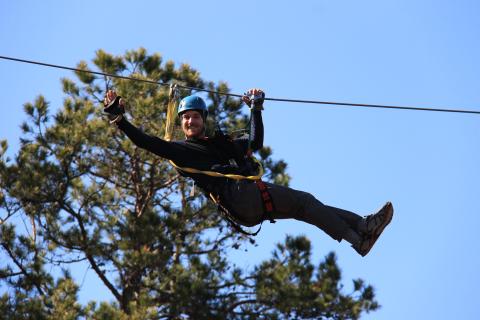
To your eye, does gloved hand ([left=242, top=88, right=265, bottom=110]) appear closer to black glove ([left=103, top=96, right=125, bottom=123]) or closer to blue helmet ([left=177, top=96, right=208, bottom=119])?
blue helmet ([left=177, top=96, right=208, bottom=119])

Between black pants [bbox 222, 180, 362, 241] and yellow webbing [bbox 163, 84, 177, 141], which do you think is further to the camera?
yellow webbing [bbox 163, 84, 177, 141]

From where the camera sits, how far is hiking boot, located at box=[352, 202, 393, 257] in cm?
839

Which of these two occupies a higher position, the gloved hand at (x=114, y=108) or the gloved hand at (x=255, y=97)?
the gloved hand at (x=255, y=97)

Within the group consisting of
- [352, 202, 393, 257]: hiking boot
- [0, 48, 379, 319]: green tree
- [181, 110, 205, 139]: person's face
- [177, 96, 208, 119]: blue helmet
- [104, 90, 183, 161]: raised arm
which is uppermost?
[0, 48, 379, 319]: green tree

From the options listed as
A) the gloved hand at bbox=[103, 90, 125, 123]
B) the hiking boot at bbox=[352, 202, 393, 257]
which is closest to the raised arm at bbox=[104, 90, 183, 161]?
the gloved hand at bbox=[103, 90, 125, 123]

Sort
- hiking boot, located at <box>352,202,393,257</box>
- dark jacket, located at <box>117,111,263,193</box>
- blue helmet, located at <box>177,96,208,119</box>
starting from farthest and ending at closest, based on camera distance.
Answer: blue helmet, located at <box>177,96,208,119</box> < hiking boot, located at <box>352,202,393,257</box> < dark jacket, located at <box>117,111,263,193</box>

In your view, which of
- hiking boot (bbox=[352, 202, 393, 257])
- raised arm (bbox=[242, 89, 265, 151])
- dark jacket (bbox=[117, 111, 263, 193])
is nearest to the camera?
dark jacket (bbox=[117, 111, 263, 193])

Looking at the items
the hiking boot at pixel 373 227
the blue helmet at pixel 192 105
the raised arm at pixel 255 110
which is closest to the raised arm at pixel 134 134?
the blue helmet at pixel 192 105

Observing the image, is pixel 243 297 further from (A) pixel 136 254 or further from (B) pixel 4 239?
(B) pixel 4 239

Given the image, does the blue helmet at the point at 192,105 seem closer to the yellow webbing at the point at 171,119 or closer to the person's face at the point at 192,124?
the person's face at the point at 192,124

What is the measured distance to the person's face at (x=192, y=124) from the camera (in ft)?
28.0

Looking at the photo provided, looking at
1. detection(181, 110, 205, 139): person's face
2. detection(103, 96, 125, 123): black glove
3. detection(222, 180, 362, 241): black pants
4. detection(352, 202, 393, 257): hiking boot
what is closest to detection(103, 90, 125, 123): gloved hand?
detection(103, 96, 125, 123): black glove

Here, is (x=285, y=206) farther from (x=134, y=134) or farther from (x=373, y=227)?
(x=134, y=134)

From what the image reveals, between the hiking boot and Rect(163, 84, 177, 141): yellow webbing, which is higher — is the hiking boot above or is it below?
below
